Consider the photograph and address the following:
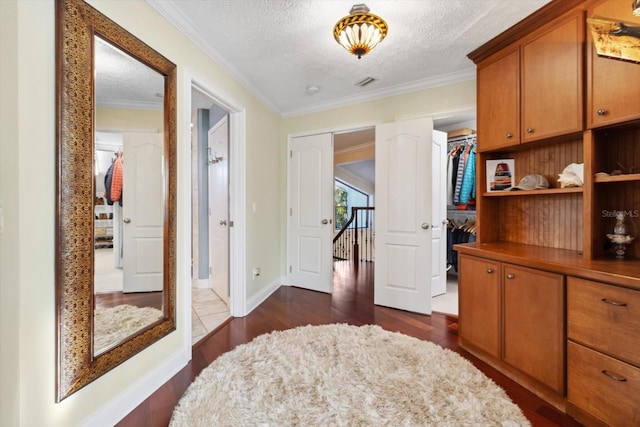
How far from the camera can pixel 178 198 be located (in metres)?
1.96

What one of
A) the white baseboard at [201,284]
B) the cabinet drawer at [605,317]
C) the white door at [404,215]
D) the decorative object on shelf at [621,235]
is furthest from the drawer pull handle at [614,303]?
the white baseboard at [201,284]

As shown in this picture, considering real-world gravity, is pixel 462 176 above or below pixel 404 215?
above

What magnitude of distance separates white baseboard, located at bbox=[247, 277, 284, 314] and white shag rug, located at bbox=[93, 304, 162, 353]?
1.27 metres

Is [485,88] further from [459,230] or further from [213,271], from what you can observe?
[213,271]

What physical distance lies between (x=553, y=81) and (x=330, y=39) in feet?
5.27

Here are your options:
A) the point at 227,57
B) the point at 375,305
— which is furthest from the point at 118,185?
the point at 375,305

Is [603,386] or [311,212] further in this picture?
[311,212]

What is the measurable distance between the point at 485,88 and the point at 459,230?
2087mm

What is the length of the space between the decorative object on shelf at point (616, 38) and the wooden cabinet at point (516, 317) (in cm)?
110

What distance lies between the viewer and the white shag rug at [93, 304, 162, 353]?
1.41 meters

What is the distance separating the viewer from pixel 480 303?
80.8 inches

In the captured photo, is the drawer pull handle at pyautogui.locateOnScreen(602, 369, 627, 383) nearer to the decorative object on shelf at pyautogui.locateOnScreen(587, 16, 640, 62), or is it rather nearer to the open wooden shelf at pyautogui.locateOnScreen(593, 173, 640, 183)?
the open wooden shelf at pyautogui.locateOnScreen(593, 173, 640, 183)

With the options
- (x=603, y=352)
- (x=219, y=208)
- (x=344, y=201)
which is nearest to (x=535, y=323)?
(x=603, y=352)

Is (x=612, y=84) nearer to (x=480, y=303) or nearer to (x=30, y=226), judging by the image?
(x=480, y=303)
